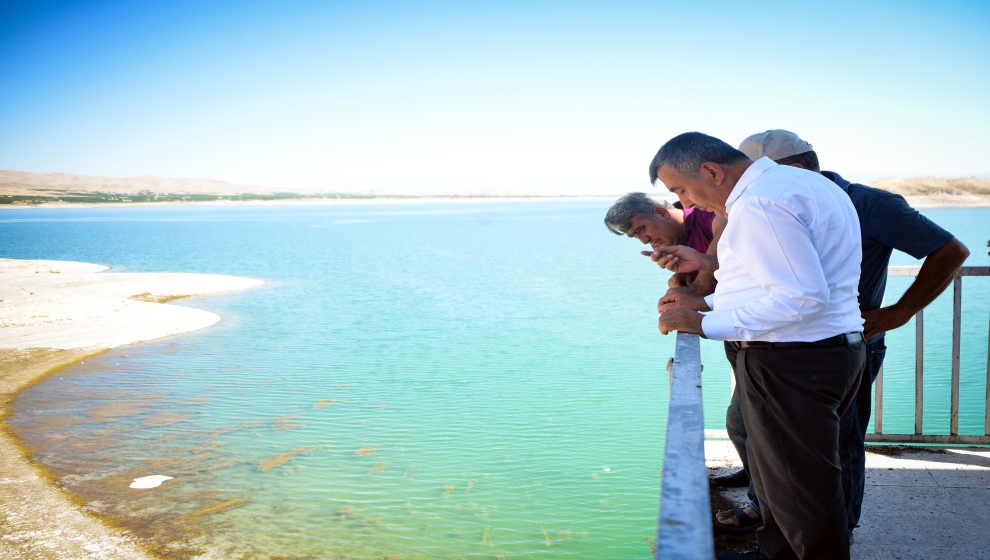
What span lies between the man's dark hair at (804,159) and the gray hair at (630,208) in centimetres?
63

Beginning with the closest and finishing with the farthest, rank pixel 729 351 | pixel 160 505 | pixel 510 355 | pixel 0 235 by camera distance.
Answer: pixel 729 351
pixel 160 505
pixel 510 355
pixel 0 235

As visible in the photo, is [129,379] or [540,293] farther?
[540,293]

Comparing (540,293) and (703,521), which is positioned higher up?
(703,521)

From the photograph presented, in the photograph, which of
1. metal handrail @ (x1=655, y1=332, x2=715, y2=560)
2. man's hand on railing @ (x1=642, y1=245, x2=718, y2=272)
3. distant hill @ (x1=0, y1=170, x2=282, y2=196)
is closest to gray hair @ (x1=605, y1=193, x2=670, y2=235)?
man's hand on railing @ (x1=642, y1=245, x2=718, y2=272)

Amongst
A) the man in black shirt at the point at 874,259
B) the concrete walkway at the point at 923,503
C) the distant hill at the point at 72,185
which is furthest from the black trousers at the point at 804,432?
the distant hill at the point at 72,185

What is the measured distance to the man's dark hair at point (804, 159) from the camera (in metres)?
2.48

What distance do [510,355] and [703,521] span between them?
956 cm

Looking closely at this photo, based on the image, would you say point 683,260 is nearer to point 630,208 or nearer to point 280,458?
point 630,208

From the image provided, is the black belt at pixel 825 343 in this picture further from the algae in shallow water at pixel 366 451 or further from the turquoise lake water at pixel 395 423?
the algae in shallow water at pixel 366 451

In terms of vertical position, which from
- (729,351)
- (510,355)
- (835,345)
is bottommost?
(510,355)

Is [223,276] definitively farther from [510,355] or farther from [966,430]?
[966,430]

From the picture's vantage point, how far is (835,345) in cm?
176

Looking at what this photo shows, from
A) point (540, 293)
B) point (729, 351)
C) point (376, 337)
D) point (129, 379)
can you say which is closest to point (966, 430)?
point (729, 351)

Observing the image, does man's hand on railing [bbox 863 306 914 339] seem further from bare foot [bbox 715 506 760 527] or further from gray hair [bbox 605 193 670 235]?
gray hair [bbox 605 193 670 235]
